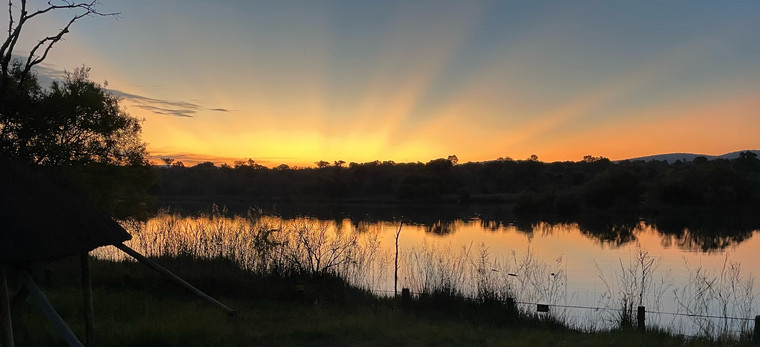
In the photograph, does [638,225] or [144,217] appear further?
[638,225]

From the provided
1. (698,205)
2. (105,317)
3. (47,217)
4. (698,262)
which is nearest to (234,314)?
(105,317)

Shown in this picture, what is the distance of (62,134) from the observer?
1042 cm

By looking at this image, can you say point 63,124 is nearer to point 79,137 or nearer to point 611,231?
point 79,137

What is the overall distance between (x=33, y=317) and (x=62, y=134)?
4200 mm

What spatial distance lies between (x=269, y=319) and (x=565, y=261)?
14.0 metres

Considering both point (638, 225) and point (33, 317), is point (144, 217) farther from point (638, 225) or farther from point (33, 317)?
point (638, 225)

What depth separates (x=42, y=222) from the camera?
15.8 ft

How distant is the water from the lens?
10.9m

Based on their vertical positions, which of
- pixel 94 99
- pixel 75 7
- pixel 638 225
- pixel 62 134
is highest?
pixel 75 7

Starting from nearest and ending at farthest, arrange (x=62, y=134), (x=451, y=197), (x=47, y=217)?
1. (x=47, y=217)
2. (x=62, y=134)
3. (x=451, y=197)

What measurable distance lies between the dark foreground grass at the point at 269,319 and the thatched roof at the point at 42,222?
76.3 inches

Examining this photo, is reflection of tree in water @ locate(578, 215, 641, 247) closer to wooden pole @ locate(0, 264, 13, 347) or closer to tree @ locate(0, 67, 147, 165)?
tree @ locate(0, 67, 147, 165)

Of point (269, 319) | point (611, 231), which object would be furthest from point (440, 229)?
point (269, 319)

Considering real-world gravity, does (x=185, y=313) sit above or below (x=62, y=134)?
below
